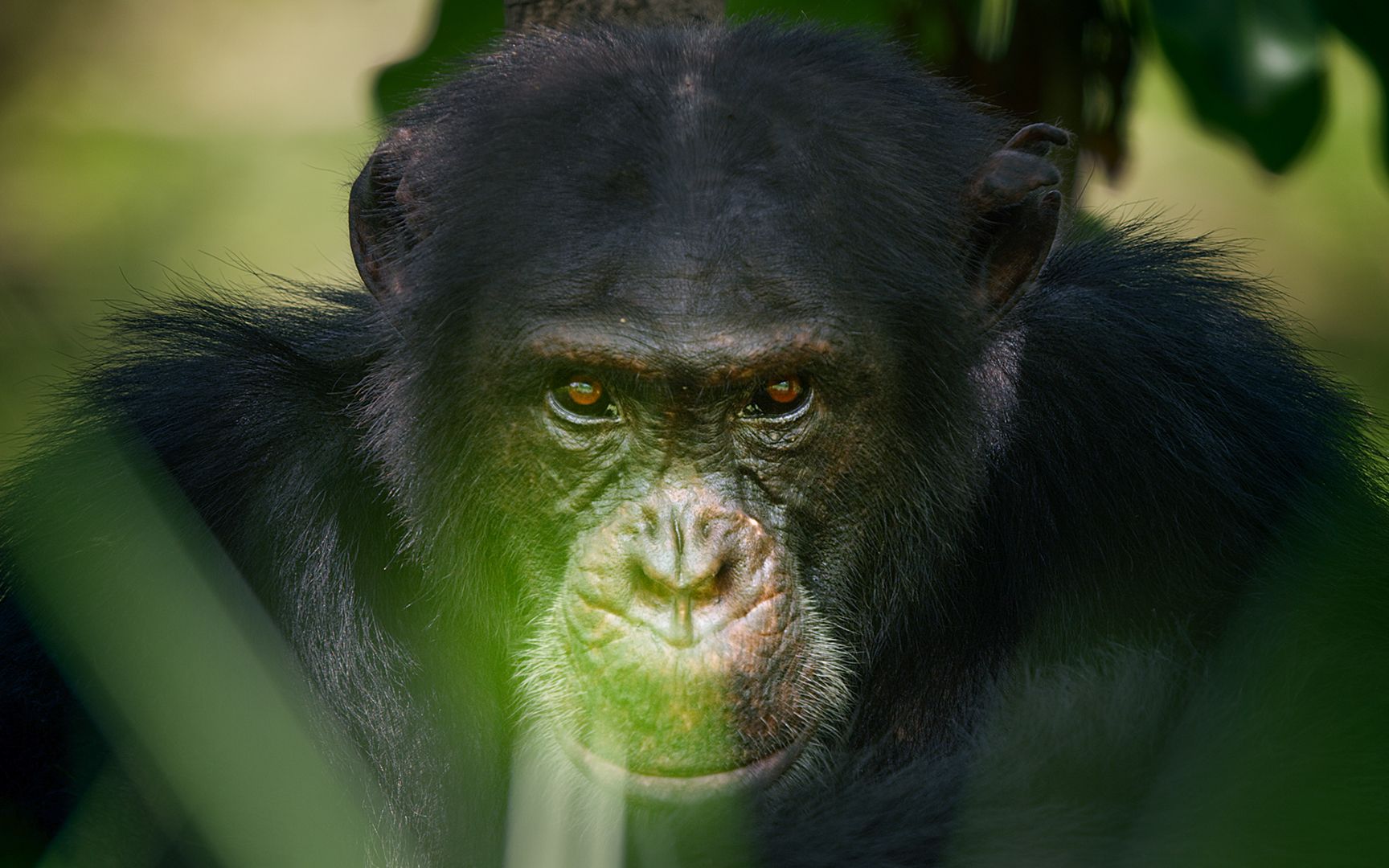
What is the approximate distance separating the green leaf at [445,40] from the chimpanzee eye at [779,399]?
296 centimetres

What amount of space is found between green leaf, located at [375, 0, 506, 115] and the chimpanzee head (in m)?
1.80

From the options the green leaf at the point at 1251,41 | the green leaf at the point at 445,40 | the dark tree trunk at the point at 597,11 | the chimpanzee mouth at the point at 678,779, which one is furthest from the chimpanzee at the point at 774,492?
the green leaf at the point at 445,40

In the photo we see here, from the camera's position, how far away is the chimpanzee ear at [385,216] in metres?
4.41

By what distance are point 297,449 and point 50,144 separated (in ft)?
30.2

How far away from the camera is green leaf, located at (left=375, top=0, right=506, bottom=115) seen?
635cm

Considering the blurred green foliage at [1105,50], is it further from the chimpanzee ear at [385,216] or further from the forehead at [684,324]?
the forehead at [684,324]

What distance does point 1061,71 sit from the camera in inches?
266

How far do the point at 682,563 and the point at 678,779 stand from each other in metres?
0.54

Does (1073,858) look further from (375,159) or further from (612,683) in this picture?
(375,159)

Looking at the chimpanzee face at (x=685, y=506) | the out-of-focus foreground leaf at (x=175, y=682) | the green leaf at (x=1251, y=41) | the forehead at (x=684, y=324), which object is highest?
the green leaf at (x=1251, y=41)

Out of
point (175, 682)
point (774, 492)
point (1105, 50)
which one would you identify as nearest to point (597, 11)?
point (774, 492)

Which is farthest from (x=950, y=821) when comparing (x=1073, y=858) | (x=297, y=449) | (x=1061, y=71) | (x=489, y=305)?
(x=1061, y=71)

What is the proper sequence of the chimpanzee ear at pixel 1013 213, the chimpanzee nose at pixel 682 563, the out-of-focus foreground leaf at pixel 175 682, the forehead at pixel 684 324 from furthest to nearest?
the chimpanzee ear at pixel 1013 213 < the out-of-focus foreground leaf at pixel 175 682 < the forehead at pixel 684 324 < the chimpanzee nose at pixel 682 563

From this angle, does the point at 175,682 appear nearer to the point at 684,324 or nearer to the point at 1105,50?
the point at 684,324
